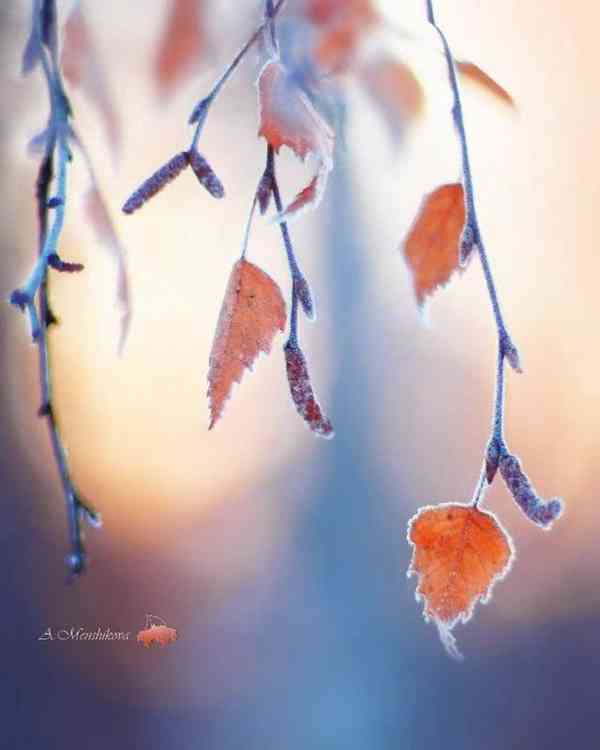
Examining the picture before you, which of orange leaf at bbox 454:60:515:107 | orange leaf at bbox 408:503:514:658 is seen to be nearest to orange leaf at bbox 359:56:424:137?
orange leaf at bbox 454:60:515:107

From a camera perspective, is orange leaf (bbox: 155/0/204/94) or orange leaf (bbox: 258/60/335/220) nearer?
orange leaf (bbox: 258/60/335/220)

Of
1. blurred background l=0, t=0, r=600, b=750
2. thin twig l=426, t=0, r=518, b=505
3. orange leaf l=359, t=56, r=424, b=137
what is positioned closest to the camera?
thin twig l=426, t=0, r=518, b=505

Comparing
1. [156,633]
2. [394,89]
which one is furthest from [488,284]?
[156,633]

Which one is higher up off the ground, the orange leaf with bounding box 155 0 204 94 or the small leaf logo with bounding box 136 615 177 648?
the orange leaf with bounding box 155 0 204 94

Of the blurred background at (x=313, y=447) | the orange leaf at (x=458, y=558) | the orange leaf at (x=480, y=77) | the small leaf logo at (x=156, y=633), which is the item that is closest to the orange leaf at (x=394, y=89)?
the orange leaf at (x=480, y=77)

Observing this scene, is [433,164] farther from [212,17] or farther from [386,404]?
[386,404]

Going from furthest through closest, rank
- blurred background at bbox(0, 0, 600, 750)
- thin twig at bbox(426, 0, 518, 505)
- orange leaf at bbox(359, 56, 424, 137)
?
blurred background at bbox(0, 0, 600, 750)
orange leaf at bbox(359, 56, 424, 137)
thin twig at bbox(426, 0, 518, 505)

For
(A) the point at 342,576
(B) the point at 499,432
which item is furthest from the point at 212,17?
(A) the point at 342,576

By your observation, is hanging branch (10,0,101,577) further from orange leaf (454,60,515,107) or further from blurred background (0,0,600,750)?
blurred background (0,0,600,750)
